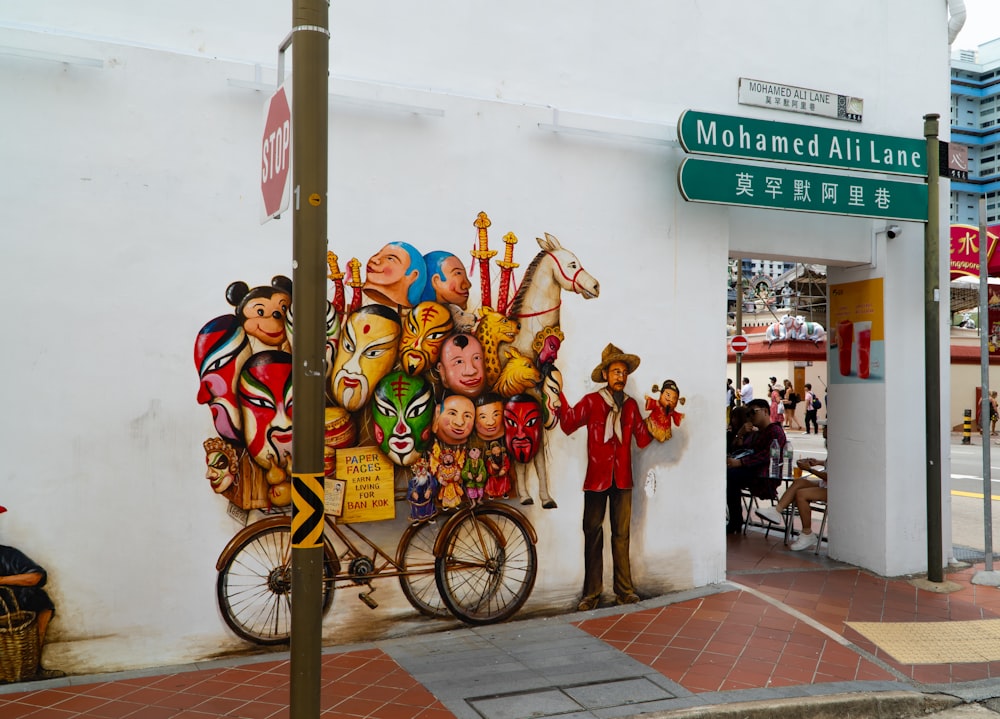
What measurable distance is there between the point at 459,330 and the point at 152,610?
9.18 ft

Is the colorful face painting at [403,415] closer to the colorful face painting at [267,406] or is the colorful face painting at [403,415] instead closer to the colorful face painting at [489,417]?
the colorful face painting at [489,417]

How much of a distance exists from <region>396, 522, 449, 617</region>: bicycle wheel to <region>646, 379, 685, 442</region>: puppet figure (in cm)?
202

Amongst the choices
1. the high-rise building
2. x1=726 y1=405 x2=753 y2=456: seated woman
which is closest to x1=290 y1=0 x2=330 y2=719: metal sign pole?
x1=726 y1=405 x2=753 y2=456: seated woman

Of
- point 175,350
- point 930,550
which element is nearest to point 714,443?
point 930,550

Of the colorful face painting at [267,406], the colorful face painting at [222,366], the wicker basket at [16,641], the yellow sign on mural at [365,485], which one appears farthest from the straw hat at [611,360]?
the wicker basket at [16,641]

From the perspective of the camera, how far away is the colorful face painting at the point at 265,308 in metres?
5.82

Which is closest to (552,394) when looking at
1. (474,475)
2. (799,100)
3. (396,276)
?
(474,475)

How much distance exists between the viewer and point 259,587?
588 centimetres

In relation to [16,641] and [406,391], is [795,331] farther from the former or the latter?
[16,641]

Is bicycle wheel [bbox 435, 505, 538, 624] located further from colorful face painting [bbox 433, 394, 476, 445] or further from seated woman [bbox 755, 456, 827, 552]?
seated woman [bbox 755, 456, 827, 552]

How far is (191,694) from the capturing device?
5094 mm

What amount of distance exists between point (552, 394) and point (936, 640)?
3.39m

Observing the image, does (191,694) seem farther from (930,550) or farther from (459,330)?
(930,550)

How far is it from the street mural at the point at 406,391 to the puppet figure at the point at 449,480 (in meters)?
0.01
